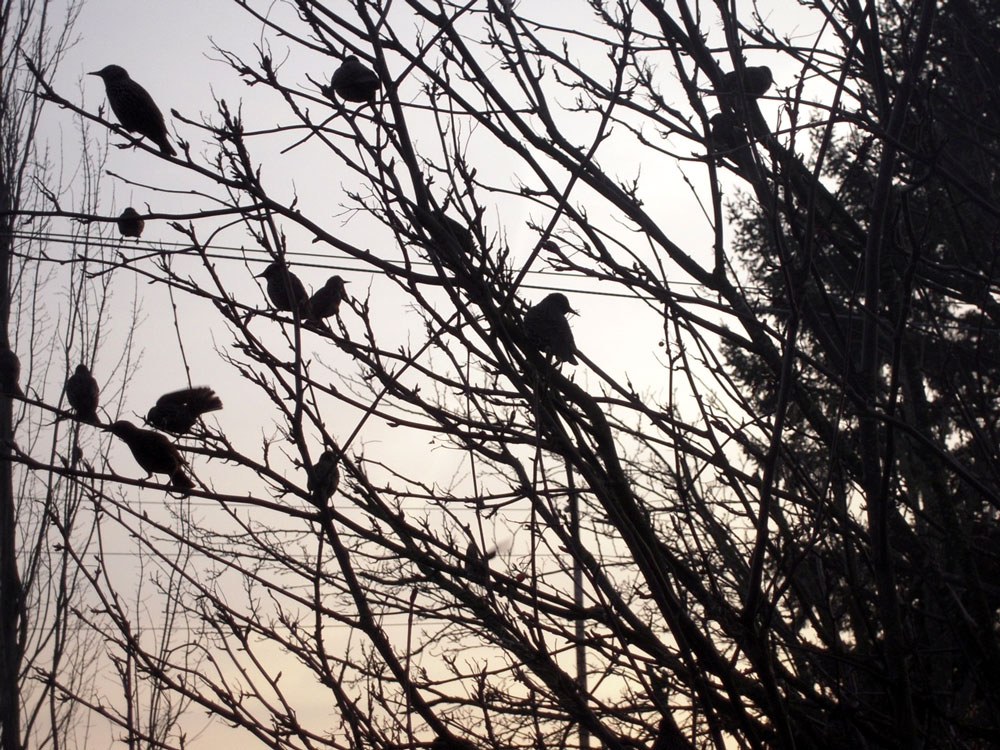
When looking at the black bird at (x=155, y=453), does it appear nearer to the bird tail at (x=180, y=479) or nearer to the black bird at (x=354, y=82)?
the bird tail at (x=180, y=479)

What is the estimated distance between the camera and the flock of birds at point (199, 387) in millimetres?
1925

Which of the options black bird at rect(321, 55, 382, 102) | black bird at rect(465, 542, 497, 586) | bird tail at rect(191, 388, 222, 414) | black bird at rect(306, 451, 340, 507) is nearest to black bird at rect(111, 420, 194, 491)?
bird tail at rect(191, 388, 222, 414)

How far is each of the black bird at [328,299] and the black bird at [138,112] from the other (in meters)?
0.43

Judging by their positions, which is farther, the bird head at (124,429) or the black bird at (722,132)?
the black bird at (722,132)

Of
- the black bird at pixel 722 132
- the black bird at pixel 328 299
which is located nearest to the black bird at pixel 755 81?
the black bird at pixel 722 132

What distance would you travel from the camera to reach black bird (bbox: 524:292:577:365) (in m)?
2.04

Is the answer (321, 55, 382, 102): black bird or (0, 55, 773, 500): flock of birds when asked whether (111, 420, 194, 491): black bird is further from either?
(321, 55, 382, 102): black bird

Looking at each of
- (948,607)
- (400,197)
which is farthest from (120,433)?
(948,607)

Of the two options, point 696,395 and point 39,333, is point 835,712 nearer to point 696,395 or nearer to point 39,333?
point 696,395

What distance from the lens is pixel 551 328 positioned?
2.21 m

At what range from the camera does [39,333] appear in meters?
7.46

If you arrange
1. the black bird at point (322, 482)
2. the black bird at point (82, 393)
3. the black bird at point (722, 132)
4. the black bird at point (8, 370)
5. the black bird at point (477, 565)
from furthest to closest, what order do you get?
the black bird at point (722, 132)
the black bird at point (82, 393)
the black bird at point (8, 370)
the black bird at point (477, 565)
the black bird at point (322, 482)

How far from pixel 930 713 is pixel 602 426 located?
1185 millimetres

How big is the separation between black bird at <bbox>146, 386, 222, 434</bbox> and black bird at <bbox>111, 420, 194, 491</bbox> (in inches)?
2.5
